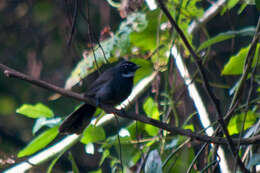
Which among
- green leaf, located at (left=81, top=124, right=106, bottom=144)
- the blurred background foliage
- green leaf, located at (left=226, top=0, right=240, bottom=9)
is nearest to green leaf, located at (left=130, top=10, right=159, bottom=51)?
the blurred background foliage

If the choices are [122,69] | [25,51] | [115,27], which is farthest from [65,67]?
[122,69]

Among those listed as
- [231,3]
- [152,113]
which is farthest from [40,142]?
[231,3]

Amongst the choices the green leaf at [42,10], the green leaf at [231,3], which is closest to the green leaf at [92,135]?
the green leaf at [231,3]

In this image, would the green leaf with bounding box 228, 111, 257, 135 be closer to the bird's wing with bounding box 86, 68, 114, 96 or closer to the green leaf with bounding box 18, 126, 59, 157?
the bird's wing with bounding box 86, 68, 114, 96

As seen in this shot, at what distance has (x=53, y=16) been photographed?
592 centimetres

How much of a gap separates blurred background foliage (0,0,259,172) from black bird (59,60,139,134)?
0.11m

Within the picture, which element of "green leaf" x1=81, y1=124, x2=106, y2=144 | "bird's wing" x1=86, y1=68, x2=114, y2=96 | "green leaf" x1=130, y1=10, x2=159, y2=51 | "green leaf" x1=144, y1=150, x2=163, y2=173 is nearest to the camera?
"green leaf" x1=144, y1=150, x2=163, y2=173

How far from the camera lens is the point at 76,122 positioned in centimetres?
309

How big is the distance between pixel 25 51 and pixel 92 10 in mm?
1224

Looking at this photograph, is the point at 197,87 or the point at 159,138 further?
the point at 197,87

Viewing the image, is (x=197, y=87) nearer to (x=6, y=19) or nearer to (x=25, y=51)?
(x=25, y=51)

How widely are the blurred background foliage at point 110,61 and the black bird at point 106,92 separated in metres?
0.11

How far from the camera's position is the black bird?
308 centimetres

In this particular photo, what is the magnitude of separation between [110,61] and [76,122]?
831 mm
